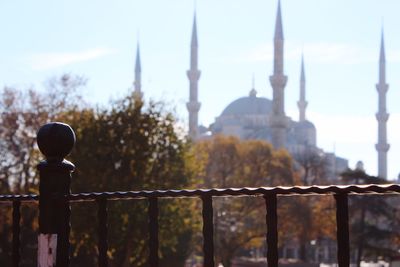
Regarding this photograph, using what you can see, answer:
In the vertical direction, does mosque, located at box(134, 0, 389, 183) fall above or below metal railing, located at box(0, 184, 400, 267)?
above

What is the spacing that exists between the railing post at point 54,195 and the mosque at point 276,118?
2516 inches

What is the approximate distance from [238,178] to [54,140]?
39.5 metres

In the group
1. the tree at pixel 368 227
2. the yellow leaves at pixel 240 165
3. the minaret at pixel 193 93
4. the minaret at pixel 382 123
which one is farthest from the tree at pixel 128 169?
the minaret at pixel 382 123

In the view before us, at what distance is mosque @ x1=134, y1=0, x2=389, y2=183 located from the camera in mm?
78938

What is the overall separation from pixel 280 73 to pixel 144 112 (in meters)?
52.4

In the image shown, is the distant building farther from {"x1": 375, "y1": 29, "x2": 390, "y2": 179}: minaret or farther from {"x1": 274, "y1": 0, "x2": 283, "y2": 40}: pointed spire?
{"x1": 375, "y1": 29, "x2": 390, "y2": 179}: minaret

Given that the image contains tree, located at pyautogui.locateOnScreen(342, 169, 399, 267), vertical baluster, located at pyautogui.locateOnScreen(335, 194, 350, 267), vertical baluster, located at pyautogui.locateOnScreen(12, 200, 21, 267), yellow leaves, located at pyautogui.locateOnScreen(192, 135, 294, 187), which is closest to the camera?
vertical baluster, located at pyautogui.locateOnScreen(335, 194, 350, 267)

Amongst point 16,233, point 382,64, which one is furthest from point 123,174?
point 382,64

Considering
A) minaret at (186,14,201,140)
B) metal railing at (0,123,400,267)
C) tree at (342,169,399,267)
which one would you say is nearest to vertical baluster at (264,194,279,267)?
metal railing at (0,123,400,267)

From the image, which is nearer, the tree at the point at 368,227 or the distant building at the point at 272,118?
the tree at the point at 368,227

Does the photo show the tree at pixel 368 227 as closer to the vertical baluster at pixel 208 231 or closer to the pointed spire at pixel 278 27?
the vertical baluster at pixel 208 231

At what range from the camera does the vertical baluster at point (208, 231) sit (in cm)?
312

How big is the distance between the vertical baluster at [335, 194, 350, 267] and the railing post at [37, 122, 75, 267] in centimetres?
135

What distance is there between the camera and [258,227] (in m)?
40.0
